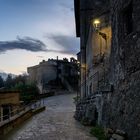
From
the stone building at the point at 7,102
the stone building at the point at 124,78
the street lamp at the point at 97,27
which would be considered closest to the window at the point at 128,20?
the stone building at the point at 124,78

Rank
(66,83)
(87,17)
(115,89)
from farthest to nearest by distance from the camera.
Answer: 1. (66,83)
2. (87,17)
3. (115,89)

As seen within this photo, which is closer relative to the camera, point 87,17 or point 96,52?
point 96,52

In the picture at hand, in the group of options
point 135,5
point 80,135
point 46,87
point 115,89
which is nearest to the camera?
point 135,5

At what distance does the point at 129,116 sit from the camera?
11.3 metres

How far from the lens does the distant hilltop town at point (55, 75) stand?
77250 mm

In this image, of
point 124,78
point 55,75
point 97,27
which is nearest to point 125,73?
point 124,78

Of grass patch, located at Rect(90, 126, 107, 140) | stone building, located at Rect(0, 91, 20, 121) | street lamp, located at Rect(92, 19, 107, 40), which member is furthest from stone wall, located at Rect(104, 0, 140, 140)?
stone building, located at Rect(0, 91, 20, 121)

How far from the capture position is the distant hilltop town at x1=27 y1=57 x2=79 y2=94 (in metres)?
77.2

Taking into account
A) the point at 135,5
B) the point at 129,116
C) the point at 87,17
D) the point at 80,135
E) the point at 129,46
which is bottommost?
the point at 80,135

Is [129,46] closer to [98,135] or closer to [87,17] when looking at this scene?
[98,135]

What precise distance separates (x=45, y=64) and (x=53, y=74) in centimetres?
362

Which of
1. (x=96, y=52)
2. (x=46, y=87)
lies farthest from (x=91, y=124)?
(x=46, y=87)

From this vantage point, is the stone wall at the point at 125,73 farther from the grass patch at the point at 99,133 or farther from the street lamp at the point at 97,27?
the street lamp at the point at 97,27

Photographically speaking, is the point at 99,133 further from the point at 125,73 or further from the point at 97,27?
the point at 97,27
